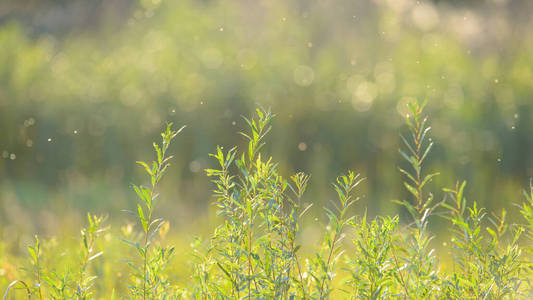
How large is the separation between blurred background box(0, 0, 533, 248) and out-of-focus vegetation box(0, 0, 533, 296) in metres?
0.01

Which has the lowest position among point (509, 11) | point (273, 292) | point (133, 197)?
point (133, 197)

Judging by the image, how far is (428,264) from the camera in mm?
1270

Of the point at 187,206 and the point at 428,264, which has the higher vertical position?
the point at 428,264

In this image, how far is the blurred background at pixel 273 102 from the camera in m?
3.69

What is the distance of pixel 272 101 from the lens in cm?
413

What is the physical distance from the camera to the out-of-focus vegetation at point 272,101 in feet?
12.1

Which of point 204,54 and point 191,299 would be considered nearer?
point 191,299

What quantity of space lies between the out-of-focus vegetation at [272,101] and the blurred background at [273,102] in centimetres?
1

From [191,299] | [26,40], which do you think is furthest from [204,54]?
[191,299]

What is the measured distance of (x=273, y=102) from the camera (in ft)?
13.6

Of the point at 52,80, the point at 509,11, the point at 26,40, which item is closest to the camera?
the point at 52,80

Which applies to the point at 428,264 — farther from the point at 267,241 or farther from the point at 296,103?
the point at 296,103

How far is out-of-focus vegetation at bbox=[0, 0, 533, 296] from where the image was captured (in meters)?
3.69

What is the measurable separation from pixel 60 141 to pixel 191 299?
3.12 metres
